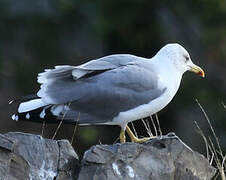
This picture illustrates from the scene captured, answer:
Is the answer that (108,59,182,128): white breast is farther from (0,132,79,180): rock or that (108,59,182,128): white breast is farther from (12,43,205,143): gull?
(0,132,79,180): rock

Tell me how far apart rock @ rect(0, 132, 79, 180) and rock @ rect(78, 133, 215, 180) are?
0.10 metres

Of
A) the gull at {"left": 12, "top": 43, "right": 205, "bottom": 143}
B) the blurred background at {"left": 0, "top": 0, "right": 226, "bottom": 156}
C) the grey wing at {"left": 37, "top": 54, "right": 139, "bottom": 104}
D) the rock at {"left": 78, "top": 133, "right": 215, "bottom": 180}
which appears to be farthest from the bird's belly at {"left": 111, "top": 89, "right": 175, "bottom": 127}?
the blurred background at {"left": 0, "top": 0, "right": 226, "bottom": 156}

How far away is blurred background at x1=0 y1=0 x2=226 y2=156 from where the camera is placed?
11227 millimetres

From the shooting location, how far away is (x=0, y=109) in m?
12.1

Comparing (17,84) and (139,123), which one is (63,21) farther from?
(139,123)

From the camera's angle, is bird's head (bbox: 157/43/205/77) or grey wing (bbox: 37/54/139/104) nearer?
grey wing (bbox: 37/54/139/104)

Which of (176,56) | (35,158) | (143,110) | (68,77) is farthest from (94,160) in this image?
(176,56)

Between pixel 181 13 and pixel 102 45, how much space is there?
151 centimetres

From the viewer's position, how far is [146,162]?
14.4 feet

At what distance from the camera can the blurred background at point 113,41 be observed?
36.8ft

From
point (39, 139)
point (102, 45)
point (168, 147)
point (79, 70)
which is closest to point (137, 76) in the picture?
point (79, 70)

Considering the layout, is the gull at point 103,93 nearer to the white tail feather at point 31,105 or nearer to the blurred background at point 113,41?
the white tail feather at point 31,105

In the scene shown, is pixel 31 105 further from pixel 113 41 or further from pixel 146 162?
pixel 113 41

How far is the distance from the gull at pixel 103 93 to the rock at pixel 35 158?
31.5 inches
